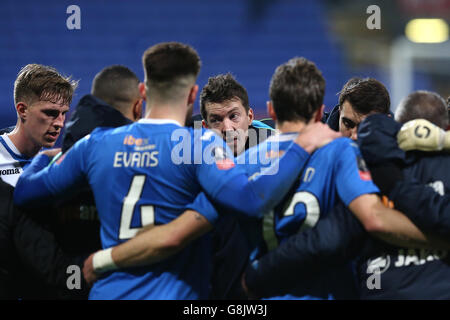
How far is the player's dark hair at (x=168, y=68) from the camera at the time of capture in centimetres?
285

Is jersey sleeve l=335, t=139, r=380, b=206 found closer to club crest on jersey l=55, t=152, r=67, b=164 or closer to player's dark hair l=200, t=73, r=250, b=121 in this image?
club crest on jersey l=55, t=152, r=67, b=164

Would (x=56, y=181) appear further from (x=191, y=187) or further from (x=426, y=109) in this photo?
(x=426, y=109)

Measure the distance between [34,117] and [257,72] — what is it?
1287cm

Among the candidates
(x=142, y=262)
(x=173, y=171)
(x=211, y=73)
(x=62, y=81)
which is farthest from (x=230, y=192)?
(x=211, y=73)

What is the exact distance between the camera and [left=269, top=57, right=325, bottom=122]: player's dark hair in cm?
275

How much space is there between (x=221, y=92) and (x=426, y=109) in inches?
70.0

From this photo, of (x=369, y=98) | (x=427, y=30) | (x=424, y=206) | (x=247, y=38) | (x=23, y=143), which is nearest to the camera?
(x=424, y=206)

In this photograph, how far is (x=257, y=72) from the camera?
16.4 meters

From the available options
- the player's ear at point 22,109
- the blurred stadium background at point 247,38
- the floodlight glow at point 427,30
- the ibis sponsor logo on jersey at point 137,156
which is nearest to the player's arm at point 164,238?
the ibis sponsor logo on jersey at point 137,156

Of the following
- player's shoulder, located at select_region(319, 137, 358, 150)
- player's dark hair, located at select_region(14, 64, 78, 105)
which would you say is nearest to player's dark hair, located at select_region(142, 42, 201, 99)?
player's shoulder, located at select_region(319, 137, 358, 150)

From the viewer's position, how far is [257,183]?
2615mm

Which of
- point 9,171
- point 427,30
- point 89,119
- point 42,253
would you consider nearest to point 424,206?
point 89,119

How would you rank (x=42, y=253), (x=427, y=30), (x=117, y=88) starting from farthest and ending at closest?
(x=427, y=30)
(x=117, y=88)
(x=42, y=253)

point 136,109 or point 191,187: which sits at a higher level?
point 136,109
